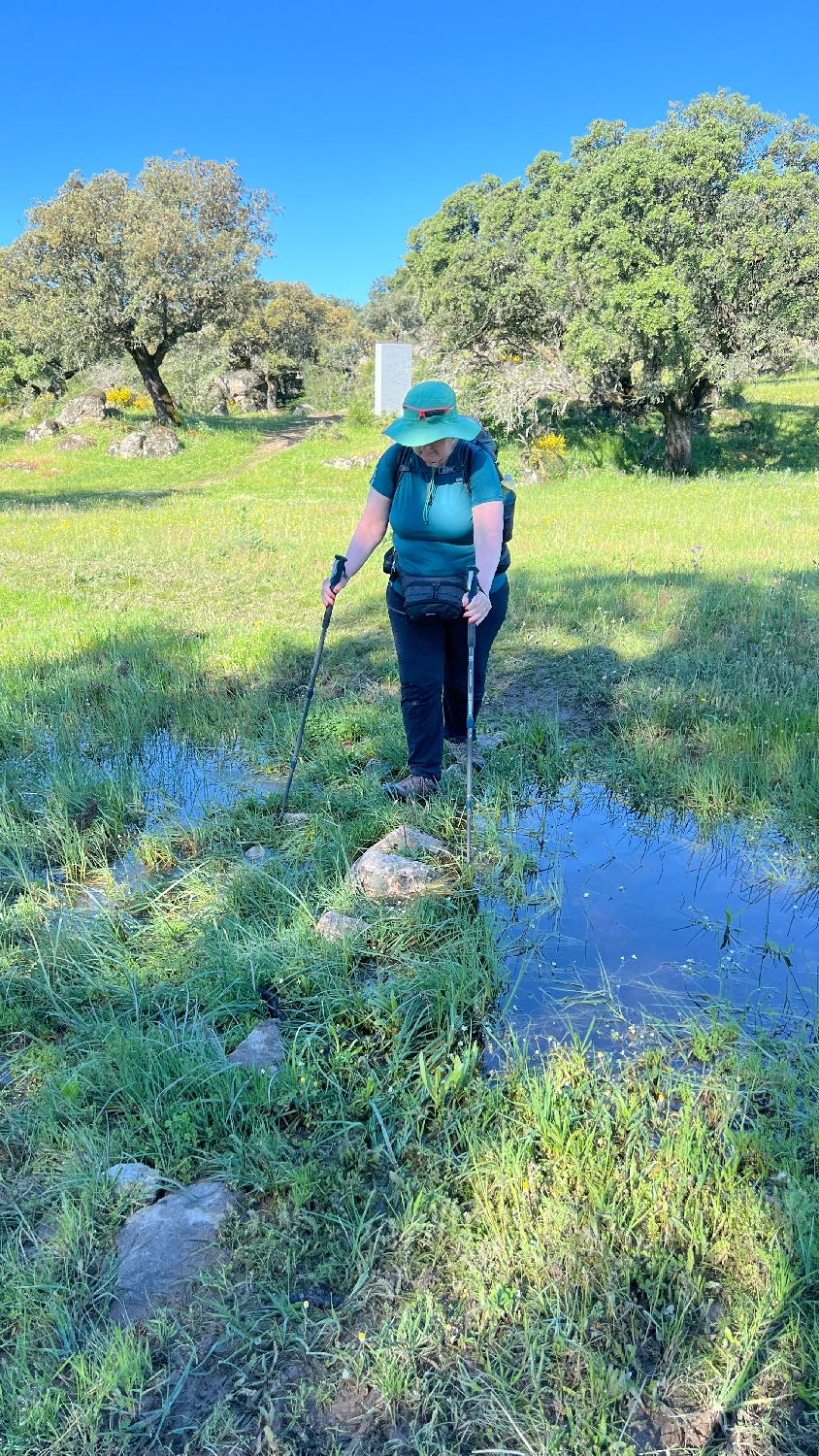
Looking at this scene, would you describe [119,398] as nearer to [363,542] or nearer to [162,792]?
[162,792]

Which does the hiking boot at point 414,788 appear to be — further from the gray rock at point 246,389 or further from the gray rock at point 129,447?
the gray rock at point 246,389

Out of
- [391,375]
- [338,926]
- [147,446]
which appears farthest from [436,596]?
[147,446]

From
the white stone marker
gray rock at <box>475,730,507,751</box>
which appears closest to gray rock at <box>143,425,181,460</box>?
the white stone marker

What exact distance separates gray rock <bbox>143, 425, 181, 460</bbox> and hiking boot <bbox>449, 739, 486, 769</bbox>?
25195 millimetres

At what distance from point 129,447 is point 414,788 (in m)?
26.6

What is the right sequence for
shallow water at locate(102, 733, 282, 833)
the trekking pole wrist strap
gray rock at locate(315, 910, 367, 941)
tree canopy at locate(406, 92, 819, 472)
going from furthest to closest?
tree canopy at locate(406, 92, 819, 472) < shallow water at locate(102, 733, 282, 833) < the trekking pole wrist strap < gray rock at locate(315, 910, 367, 941)

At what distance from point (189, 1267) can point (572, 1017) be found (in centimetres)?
163

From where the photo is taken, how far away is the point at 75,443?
97.2 feet

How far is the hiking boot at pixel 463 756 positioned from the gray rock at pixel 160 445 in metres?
25.2

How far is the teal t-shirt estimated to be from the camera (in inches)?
184

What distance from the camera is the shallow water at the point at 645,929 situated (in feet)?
11.8

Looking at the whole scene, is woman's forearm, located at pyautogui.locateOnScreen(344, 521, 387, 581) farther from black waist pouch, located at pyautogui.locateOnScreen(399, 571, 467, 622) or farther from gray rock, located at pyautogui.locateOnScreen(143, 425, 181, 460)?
gray rock, located at pyautogui.locateOnScreen(143, 425, 181, 460)

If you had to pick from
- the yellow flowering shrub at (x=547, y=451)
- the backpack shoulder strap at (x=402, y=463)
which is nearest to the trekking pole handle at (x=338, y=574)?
the backpack shoulder strap at (x=402, y=463)

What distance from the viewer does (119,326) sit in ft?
92.5
